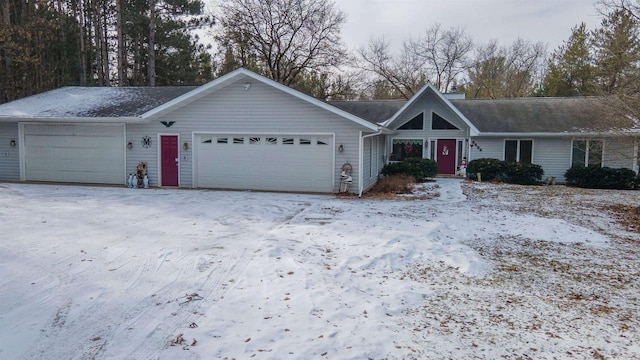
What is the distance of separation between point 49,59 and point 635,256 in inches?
1083

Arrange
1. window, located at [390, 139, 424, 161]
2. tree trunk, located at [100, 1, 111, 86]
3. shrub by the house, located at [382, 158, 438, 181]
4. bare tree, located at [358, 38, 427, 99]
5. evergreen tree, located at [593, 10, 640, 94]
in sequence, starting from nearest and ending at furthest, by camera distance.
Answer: evergreen tree, located at [593, 10, 640, 94], shrub by the house, located at [382, 158, 438, 181], window, located at [390, 139, 424, 161], tree trunk, located at [100, 1, 111, 86], bare tree, located at [358, 38, 427, 99]

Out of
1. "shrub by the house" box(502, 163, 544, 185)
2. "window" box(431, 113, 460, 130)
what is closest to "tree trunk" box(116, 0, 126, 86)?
"window" box(431, 113, 460, 130)

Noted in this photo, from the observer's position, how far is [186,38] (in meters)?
26.1

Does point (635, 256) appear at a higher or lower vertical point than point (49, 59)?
lower

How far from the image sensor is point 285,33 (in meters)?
28.0

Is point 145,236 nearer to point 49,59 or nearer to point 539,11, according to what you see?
point 539,11

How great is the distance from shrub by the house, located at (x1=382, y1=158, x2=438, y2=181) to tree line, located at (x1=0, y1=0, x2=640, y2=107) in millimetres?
7453

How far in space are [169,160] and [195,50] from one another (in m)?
14.6


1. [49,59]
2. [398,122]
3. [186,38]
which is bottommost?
[398,122]

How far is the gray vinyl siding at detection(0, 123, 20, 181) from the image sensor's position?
627 inches

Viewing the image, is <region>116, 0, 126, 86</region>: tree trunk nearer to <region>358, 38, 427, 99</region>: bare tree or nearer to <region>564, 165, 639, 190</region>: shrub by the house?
<region>358, 38, 427, 99</region>: bare tree

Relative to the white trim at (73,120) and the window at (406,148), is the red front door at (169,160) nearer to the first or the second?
the white trim at (73,120)

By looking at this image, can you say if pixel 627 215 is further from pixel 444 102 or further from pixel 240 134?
pixel 240 134

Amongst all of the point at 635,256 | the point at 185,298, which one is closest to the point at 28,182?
the point at 185,298
